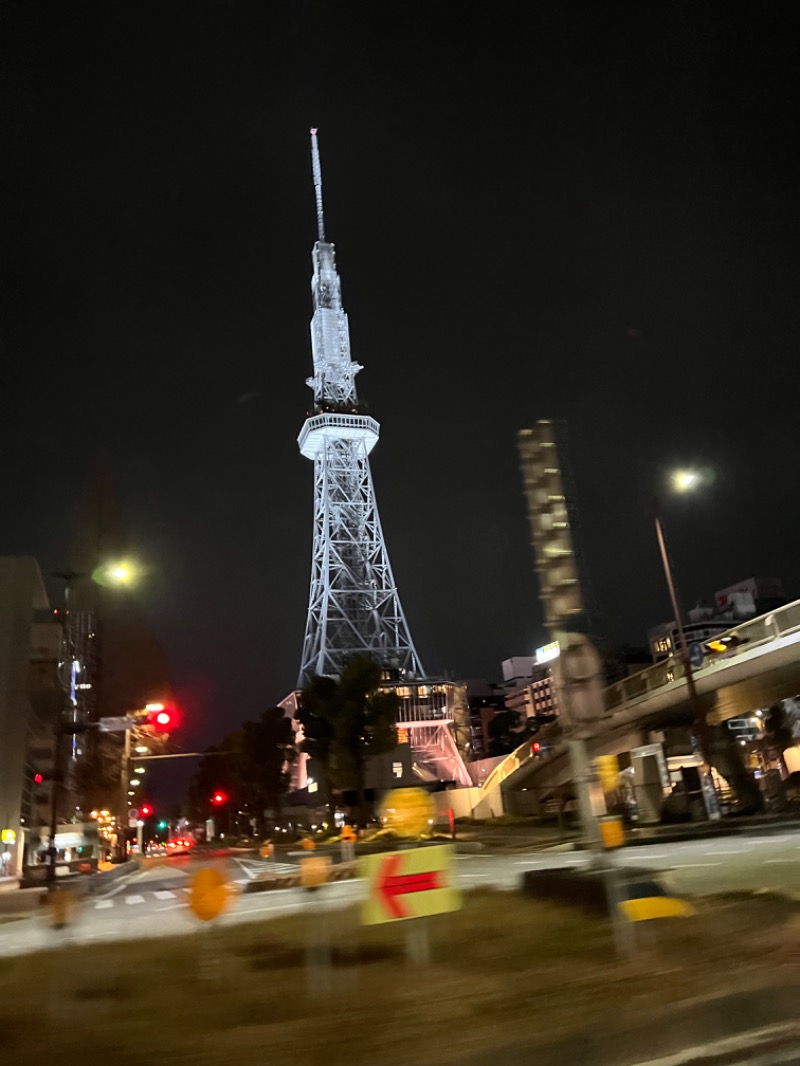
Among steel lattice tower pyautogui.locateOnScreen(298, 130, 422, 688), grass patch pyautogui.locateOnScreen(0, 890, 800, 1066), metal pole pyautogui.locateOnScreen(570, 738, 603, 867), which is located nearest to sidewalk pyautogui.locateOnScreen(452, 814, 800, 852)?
grass patch pyautogui.locateOnScreen(0, 890, 800, 1066)

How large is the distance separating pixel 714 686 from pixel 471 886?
59.6 ft

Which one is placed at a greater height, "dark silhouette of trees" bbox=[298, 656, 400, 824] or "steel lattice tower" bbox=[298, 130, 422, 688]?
"steel lattice tower" bbox=[298, 130, 422, 688]

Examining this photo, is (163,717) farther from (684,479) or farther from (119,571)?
(684,479)

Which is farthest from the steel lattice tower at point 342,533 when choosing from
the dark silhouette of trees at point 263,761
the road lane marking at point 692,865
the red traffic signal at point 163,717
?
the road lane marking at point 692,865

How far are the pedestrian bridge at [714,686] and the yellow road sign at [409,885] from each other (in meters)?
14.2

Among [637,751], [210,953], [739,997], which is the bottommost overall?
[739,997]

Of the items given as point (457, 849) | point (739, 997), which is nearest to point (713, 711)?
point (457, 849)

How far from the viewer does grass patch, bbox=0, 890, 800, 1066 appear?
4805 mm

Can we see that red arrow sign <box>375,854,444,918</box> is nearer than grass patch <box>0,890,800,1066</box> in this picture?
No

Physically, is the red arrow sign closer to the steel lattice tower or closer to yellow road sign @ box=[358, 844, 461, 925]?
yellow road sign @ box=[358, 844, 461, 925]

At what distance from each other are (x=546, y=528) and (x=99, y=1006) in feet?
17.1

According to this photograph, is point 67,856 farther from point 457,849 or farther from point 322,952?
point 322,952

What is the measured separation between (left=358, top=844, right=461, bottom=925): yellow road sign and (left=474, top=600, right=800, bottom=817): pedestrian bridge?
14.2 m

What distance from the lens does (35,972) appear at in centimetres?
693
